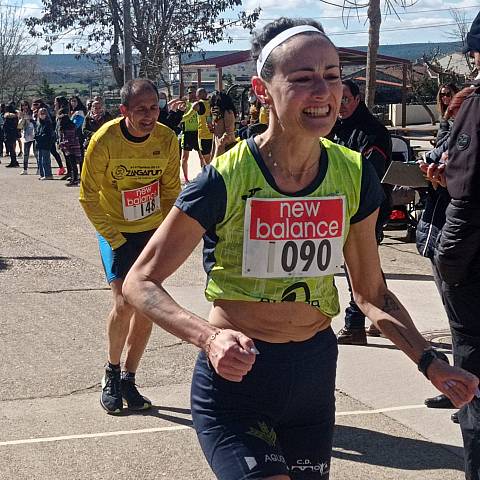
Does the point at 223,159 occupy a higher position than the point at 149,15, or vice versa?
the point at 149,15

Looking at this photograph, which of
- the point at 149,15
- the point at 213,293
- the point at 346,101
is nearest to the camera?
the point at 213,293

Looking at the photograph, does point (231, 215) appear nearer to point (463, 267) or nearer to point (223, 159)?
point (223, 159)

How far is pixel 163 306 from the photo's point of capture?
2809 mm

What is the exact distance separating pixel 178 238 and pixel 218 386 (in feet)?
1.60

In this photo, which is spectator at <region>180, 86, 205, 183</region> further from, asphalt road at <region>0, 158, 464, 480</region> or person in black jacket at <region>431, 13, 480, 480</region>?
person in black jacket at <region>431, 13, 480, 480</region>

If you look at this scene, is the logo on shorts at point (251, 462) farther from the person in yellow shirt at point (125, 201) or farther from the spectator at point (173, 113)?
the spectator at point (173, 113)

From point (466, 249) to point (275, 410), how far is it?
1.48 metres

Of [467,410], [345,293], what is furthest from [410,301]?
[467,410]

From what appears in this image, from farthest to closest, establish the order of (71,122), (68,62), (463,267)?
(68,62)
(71,122)
(463,267)

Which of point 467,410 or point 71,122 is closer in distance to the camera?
point 467,410

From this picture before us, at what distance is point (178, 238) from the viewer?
288 cm

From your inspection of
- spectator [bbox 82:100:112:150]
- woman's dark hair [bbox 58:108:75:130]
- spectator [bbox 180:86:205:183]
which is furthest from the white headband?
woman's dark hair [bbox 58:108:75:130]

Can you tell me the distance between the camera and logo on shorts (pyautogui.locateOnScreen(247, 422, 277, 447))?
2.86 m

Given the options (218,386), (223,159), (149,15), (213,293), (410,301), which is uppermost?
(149,15)
